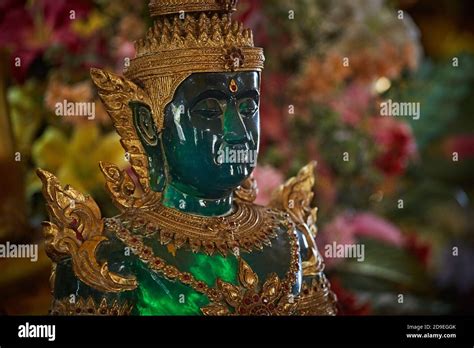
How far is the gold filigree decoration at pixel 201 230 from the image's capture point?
233cm

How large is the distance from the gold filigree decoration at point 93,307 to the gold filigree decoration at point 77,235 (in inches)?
1.1

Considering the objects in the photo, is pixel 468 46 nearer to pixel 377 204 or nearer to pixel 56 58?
pixel 377 204

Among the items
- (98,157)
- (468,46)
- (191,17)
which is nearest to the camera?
(191,17)

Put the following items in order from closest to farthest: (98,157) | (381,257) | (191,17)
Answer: (191,17) → (98,157) → (381,257)

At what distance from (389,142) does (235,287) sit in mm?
972

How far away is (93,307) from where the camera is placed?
7.50 feet

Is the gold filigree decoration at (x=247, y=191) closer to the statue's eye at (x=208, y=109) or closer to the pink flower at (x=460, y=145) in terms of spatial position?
the statue's eye at (x=208, y=109)

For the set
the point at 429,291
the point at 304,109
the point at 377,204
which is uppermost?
the point at 304,109

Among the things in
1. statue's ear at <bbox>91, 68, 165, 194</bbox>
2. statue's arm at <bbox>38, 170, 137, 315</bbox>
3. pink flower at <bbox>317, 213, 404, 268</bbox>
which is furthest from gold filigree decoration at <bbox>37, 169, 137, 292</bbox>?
pink flower at <bbox>317, 213, 404, 268</bbox>

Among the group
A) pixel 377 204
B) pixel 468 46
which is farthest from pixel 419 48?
pixel 377 204

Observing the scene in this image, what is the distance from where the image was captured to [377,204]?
10.4 ft

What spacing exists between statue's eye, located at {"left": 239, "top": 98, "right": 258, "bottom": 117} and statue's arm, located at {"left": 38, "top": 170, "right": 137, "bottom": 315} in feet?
1.08

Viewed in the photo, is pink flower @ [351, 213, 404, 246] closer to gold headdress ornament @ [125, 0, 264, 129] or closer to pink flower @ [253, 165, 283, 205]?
pink flower @ [253, 165, 283, 205]
